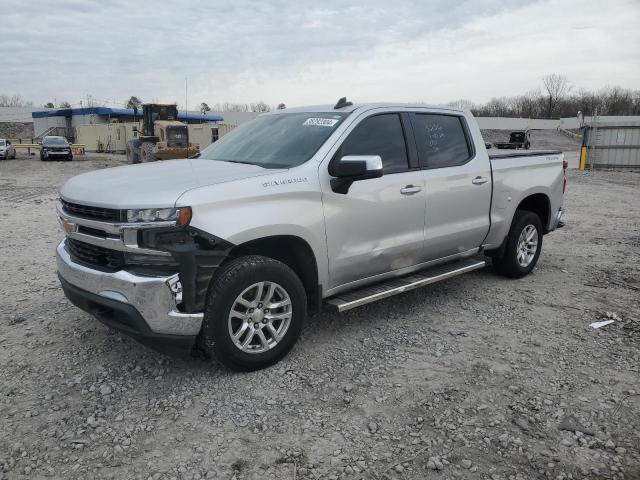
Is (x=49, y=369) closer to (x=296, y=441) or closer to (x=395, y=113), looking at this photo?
(x=296, y=441)

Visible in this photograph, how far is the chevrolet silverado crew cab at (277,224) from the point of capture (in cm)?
332

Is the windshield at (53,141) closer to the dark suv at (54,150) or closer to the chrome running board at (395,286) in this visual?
the dark suv at (54,150)

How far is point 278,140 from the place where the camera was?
4523 millimetres

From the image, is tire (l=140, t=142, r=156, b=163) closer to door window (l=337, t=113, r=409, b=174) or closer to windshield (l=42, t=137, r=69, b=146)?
windshield (l=42, t=137, r=69, b=146)

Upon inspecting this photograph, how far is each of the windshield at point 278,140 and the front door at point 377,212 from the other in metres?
0.25

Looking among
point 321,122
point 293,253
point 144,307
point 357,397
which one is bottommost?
point 357,397

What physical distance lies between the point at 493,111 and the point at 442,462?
4576 inches

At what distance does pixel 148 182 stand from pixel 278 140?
131cm

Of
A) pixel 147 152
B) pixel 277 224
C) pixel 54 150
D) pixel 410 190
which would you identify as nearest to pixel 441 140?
pixel 410 190

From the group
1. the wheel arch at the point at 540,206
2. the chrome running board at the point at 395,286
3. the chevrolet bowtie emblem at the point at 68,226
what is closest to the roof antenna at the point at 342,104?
the chrome running board at the point at 395,286

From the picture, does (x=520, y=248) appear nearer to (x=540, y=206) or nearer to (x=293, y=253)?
(x=540, y=206)

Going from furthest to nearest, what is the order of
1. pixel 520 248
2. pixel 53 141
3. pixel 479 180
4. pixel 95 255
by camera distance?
pixel 53 141 → pixel 520 248 → pixel 479 180 → pixel 95 255

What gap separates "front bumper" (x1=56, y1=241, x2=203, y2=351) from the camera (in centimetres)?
327

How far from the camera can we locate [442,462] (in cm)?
286
